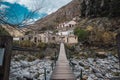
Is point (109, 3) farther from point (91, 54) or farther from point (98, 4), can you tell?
point (91, 54)

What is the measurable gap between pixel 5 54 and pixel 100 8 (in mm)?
46255

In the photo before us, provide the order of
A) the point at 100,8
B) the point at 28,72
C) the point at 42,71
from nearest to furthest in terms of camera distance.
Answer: the point at 28,72 → the point at 42,71 → the point at 100,8

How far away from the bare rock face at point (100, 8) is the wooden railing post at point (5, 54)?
135 feet

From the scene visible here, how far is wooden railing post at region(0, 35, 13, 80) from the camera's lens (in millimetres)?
3193

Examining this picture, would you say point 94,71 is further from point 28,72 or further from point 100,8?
point 100,8

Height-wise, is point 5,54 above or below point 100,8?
below

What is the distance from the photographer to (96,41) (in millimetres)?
36969

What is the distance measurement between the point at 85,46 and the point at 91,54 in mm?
7492

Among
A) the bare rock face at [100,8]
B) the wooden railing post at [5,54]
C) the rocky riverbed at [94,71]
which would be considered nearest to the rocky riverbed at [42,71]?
the rocky riverbed at [94,71]

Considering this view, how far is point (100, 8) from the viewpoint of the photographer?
47844 mm

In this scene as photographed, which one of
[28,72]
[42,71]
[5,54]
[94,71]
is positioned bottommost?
[94,71]

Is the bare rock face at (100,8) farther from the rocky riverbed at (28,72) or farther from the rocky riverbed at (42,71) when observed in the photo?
the rocky riverbed at (28,72)

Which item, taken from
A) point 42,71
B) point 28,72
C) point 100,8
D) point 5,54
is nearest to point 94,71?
point 42,71

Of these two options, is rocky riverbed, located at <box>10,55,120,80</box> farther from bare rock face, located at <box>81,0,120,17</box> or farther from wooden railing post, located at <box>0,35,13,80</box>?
bare rock face, located at <box>81,0,120,17</box>
